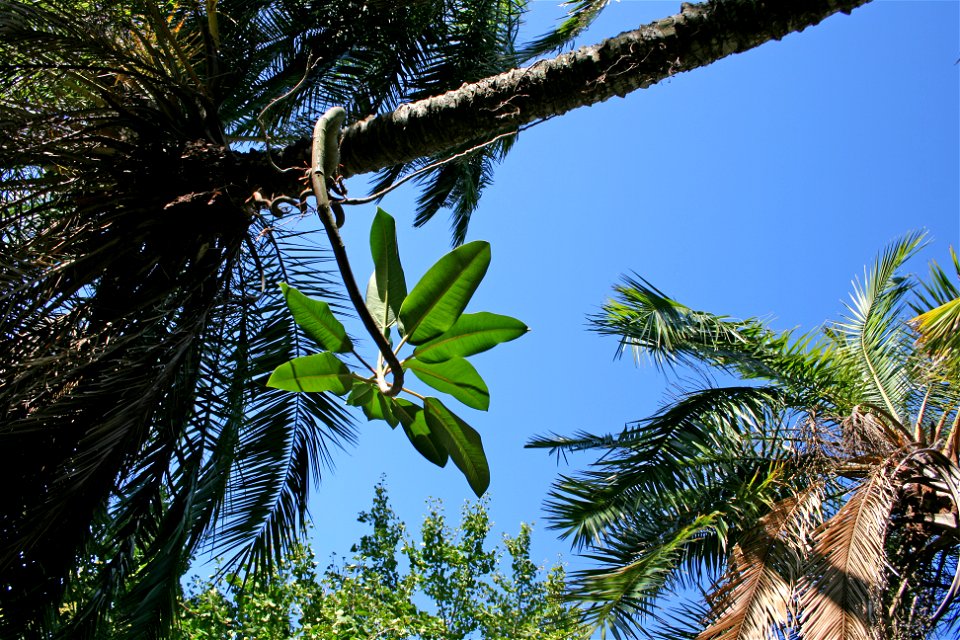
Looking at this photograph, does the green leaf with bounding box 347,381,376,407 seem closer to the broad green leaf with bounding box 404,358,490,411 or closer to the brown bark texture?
the broad green leaf with bounding box 404,358,490,411

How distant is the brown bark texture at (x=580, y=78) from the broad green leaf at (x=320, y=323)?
2.06 meters

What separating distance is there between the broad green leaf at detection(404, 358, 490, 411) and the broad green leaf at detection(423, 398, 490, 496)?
74 mm

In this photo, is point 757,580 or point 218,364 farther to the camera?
point 757,580

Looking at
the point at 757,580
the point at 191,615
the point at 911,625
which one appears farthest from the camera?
the point at 191,615

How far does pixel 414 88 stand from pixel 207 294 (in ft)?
13.1

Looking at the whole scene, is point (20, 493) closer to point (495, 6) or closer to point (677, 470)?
point (677, 470)

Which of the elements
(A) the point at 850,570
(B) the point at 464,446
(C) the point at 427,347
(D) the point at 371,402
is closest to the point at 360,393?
(D) the point at 371,402

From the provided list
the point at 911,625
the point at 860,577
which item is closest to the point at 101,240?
the point at 860,577

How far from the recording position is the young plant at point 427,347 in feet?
7.45

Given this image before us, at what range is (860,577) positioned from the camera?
4957 mm

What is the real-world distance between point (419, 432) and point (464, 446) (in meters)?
0.15

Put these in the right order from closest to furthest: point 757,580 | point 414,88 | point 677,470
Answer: point 757,580 → point 677,470 → point 414,88

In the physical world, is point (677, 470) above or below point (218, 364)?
above

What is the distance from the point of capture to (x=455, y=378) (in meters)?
2.33
